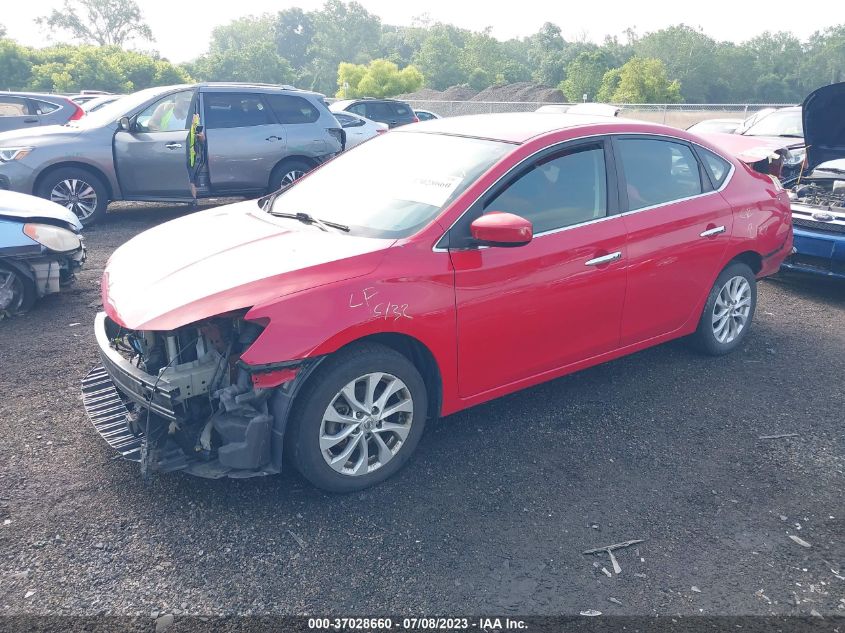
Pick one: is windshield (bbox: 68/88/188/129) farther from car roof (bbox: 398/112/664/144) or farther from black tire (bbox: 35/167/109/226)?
car roof (bbox: 398/112/664/144)

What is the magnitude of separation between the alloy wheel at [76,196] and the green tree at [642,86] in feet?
134

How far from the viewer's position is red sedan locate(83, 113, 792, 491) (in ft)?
10.7

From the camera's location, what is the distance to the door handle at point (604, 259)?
4172 millimetres

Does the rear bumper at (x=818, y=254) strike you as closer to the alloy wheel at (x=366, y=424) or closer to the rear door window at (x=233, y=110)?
the alloy wheel at (x=366, y=424)

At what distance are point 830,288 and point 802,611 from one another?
18.4 ft

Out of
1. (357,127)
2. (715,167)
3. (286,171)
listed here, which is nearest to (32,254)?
(286,171)

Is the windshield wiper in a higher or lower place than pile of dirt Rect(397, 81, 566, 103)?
lower

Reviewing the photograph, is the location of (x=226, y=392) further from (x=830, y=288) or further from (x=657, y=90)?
(x=657, y=90)

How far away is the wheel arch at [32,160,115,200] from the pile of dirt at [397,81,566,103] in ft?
115

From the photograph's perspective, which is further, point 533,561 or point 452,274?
point 452,274

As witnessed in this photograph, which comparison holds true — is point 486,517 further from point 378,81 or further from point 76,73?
point 76,73

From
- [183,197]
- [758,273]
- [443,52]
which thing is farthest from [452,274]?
[443,52]

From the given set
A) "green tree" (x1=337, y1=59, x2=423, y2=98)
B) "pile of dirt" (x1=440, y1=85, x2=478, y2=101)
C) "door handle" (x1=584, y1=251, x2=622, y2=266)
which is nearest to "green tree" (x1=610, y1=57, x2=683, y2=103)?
"pile of dirt" (x1=440, y1=85, x2=478, y2=101)

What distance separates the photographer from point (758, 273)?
217 inches
